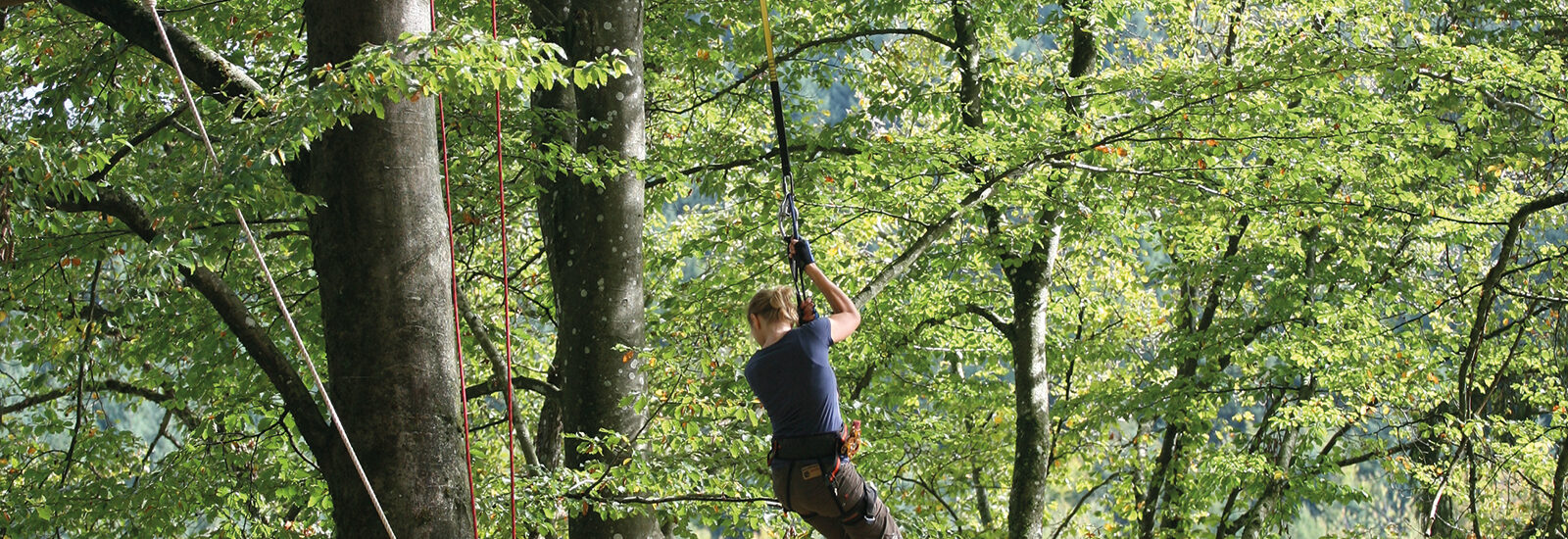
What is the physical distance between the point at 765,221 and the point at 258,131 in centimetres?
491

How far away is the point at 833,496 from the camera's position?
4.25 m

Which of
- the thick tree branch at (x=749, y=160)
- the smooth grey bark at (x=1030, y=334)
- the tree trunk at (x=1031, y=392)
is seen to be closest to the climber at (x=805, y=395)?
the thick tree branch at (x=749, y=160)

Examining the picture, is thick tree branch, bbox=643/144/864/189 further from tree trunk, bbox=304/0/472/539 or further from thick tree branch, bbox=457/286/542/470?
tree trunk, bbox=304/0/472/539

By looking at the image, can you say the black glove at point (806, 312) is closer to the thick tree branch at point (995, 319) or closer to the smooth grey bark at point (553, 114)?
the smooth grey bark at point (553, 114)

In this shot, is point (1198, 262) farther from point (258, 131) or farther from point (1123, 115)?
point (258, 131)

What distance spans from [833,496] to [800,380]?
486 mm

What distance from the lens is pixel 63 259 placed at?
605 centimetres

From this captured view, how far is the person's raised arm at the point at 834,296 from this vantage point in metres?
4.11

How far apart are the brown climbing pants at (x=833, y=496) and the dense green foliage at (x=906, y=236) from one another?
760mm

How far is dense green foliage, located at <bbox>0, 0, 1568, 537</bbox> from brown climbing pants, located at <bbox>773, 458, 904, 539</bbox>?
0.76m

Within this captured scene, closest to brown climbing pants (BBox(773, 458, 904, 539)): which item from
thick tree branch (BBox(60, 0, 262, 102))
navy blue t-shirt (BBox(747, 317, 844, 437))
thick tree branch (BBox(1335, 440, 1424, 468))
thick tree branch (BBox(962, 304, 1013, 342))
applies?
navy blue t-shirt (BBox(747, 317, 844, 437))

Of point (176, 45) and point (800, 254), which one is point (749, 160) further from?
point (176, 45)

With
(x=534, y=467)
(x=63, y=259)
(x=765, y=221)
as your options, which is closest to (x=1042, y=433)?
(x=765, y=221)

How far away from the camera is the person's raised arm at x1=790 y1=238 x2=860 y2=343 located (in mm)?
4113
